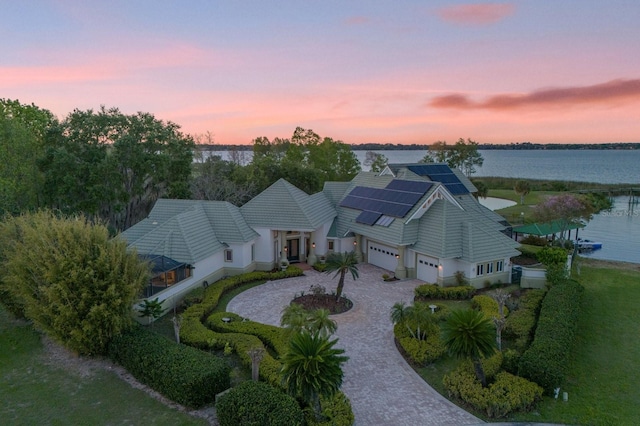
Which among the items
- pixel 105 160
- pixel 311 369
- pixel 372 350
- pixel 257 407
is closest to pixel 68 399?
pixel 257 407

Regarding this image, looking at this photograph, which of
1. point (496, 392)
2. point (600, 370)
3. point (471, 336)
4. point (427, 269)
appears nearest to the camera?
point (496, 392)

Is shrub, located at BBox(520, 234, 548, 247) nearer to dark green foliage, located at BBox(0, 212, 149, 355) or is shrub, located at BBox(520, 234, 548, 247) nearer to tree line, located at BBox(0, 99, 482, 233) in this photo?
tree line, located at BBox(0, 99, 482, 233)

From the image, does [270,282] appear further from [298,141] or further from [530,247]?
[298,141]

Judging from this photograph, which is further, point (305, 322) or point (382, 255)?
point (382, 255)

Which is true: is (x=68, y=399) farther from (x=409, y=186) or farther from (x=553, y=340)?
(x=409, y=186)

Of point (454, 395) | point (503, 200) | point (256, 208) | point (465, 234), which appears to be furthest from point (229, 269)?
point (503, 200)

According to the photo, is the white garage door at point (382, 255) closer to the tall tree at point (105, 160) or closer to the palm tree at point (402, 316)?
the palm tree at point (402, 316)

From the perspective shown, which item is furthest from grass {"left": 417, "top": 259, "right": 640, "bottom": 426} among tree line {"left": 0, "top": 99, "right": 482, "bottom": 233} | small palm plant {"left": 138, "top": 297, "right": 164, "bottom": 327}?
tree line {"left": 0, "top": 99, "right": 482, "bottom": 233}
